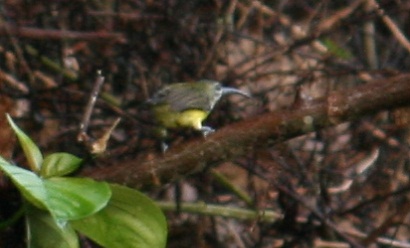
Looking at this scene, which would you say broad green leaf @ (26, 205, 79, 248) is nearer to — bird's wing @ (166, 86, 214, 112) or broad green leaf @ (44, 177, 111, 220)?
broad green leaf @ (44, 177, 111, 220)

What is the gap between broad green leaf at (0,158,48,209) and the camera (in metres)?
1.50

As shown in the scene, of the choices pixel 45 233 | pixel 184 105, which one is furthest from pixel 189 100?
pixel 45 233

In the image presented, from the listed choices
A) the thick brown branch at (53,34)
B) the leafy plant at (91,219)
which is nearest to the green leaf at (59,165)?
the leafy plant at (91,219)

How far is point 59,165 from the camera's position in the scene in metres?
1.68

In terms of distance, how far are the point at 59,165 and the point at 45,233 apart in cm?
14

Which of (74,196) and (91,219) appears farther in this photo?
(91,219)

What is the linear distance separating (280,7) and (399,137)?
0.60 m

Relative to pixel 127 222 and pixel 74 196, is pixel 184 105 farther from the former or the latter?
pixel 74 196

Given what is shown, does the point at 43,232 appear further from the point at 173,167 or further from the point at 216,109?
the point at 216,109

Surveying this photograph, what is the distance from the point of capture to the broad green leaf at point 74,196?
149cm

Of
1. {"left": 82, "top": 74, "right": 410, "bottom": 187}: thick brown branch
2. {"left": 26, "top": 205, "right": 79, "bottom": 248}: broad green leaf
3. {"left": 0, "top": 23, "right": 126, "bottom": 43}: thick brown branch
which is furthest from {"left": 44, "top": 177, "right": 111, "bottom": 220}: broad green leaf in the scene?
{"left": 0, "top": 23, "right": 126, "bottom": 43}: thick brown branch

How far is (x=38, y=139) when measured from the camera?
9.00ft

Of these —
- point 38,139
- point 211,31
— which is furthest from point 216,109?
point 38,139

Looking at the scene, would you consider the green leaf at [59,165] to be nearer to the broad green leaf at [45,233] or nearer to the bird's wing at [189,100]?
the broad green leaf at [45,233]
